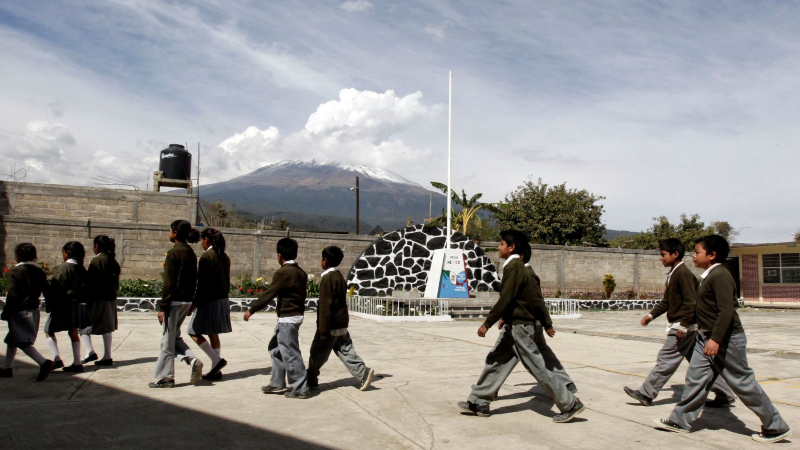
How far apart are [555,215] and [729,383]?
1303 inches

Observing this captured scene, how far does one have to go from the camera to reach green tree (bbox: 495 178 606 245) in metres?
36.8

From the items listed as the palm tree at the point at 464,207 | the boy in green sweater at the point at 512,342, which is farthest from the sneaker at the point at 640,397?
the palm tree at the point at 464,207

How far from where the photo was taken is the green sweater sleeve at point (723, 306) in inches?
186

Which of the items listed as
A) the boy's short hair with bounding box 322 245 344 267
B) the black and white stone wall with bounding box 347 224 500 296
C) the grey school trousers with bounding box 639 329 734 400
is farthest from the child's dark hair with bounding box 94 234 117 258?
the black and white stone wall with bounding box 347 224 500 296

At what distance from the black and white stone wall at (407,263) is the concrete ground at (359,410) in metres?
11.1

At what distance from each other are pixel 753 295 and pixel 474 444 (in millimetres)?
28515

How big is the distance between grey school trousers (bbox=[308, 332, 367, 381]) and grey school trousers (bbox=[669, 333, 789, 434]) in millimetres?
2945

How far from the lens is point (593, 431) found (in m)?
4.90

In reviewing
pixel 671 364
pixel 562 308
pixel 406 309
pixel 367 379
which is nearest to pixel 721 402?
pixel 671 364

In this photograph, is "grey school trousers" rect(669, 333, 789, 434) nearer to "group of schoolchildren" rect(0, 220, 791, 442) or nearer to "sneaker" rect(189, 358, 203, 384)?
"group of schoolchildren" rect(0, 220, 791, 442)

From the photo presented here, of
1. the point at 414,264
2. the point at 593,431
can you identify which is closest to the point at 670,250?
the point at 593,431

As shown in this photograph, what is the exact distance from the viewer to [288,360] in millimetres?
6043

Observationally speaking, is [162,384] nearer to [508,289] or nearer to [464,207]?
[508,289]

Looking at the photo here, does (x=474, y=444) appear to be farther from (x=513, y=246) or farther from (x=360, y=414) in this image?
(x=513, y=246)
